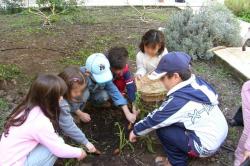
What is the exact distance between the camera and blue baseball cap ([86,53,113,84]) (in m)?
3.06

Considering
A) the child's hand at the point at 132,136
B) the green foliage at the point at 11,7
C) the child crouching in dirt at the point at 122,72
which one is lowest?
the child's hand at the point at 132,136

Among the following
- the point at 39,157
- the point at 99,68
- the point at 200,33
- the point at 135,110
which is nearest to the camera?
the point at 39,157

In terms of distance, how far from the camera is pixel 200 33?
5.16m

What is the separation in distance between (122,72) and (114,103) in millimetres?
293

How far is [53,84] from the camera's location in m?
2.40

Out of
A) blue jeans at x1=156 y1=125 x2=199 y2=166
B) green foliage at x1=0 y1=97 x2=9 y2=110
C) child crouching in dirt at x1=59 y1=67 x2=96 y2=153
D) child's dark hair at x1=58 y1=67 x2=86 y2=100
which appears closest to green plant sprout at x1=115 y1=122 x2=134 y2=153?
child crouching in dirt at x1=59 y1=67 x2=96 y2=153

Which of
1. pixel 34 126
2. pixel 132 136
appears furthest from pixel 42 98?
pixel 132 136

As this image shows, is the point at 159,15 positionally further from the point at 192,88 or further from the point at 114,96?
the point at 192,88

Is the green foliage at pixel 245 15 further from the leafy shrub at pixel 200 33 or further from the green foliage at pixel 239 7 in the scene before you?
the leafy shrub at pixel 200 33

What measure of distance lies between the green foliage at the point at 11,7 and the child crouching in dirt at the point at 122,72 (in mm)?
5054

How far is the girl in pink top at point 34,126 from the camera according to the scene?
2379 millimetres

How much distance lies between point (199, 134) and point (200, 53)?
97.6 inches

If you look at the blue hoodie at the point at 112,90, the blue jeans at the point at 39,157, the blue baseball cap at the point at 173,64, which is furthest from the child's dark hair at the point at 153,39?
the blue jeans at the point at 39,157

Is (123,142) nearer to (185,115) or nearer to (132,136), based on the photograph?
(132,136)
